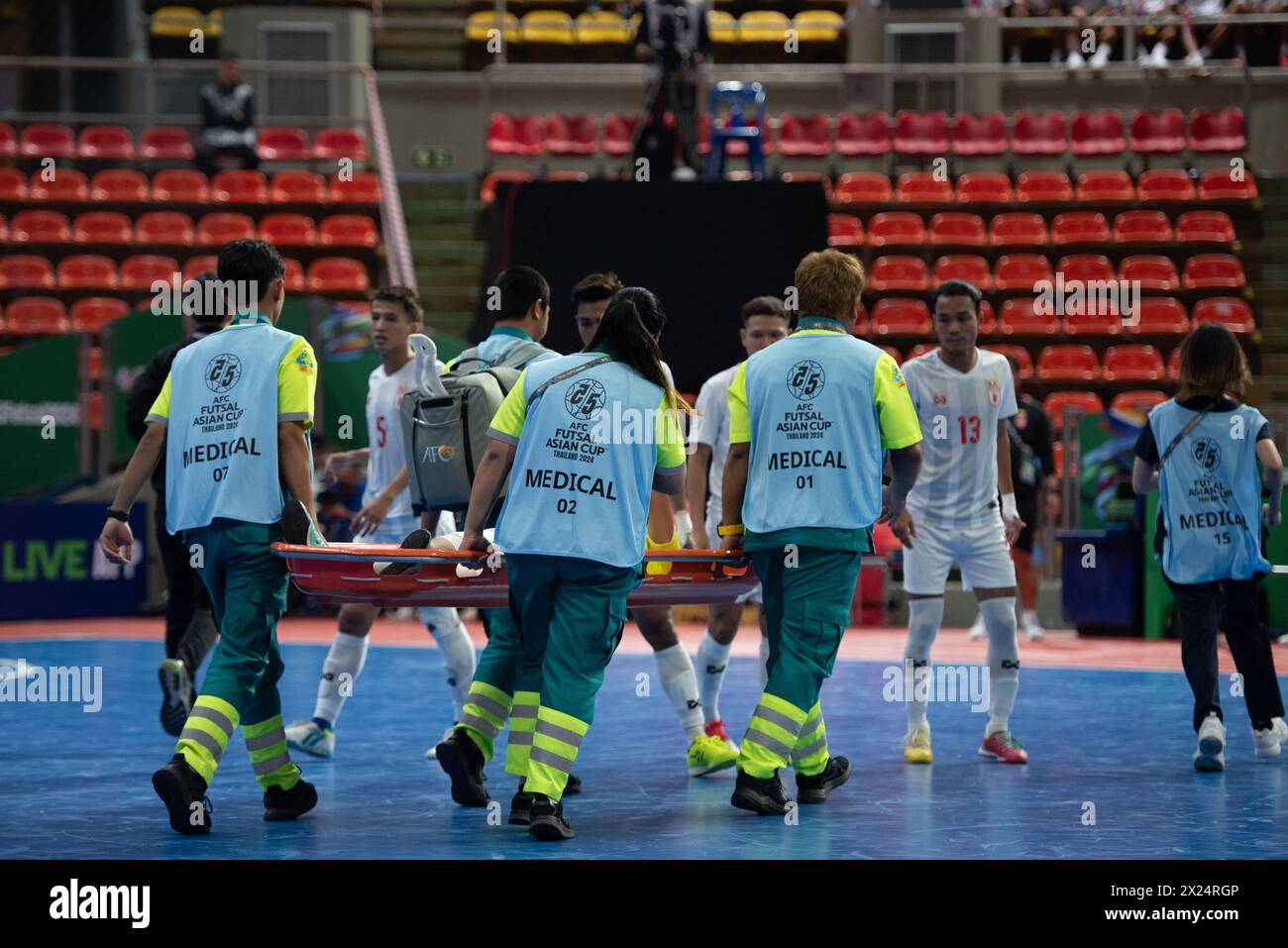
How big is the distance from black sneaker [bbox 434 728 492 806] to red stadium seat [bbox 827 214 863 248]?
12.8 m

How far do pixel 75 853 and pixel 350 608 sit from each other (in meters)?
2.45

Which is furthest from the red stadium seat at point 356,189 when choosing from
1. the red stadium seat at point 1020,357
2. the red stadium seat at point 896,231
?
the red stadium seat at point 1020,357

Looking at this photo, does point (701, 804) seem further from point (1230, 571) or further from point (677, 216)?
point (677, 216)

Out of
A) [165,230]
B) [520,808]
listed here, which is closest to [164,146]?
[165,230]

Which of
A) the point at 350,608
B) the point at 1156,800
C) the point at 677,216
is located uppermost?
the point at 677,216

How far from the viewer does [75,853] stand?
17.0 ft

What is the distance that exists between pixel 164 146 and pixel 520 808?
15.5m

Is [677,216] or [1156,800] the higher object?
[677,216]

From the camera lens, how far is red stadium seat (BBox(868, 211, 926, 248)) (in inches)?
723

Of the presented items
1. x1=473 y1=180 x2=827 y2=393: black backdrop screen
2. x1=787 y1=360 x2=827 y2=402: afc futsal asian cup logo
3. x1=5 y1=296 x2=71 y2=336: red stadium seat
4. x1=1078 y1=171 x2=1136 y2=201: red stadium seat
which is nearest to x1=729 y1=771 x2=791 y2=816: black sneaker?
x1=787 y1=360 x2=827 y2=402: afc futsal asian cup logo

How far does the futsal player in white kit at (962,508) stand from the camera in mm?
7203

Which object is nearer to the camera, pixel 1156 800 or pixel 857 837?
pixel 857 837
